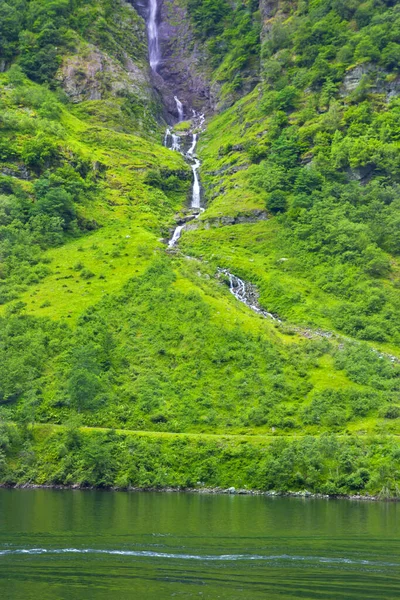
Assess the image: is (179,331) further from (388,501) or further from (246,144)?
(246,144)

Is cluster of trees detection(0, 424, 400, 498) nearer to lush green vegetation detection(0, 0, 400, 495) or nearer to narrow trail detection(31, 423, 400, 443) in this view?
lush green vegetation detection(0, 0, 400, 495)

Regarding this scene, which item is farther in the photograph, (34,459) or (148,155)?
(148,155)

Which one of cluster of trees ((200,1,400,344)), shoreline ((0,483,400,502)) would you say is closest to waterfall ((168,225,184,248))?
cluster of trees ((200,1,400,344))

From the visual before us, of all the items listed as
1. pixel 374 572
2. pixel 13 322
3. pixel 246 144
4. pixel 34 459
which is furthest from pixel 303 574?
pixel 246 144

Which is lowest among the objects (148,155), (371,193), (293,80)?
(371,193)

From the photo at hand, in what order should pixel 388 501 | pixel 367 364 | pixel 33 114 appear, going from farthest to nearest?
pixel 33 114, pixel 367 364, pixel 388 501

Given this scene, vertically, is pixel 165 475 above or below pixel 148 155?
below
